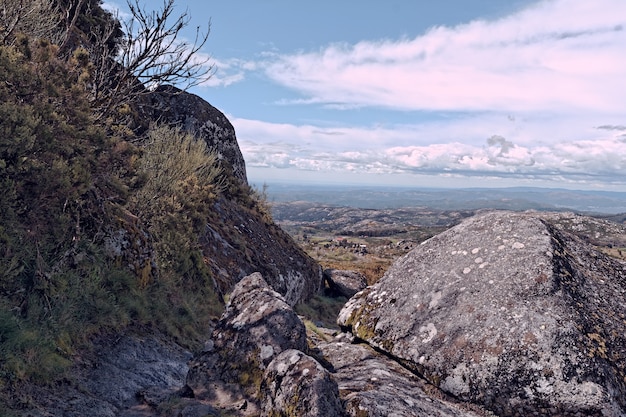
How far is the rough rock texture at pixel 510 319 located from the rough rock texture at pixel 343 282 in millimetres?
19187

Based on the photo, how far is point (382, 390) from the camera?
212 inches

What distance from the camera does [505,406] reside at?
5289 millimetres

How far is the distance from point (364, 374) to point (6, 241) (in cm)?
637

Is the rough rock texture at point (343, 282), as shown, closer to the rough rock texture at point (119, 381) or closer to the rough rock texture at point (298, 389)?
the rough rock texture at point (119, 381)

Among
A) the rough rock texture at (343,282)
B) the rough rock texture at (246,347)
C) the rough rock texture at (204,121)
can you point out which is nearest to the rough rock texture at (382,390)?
the rough rock texture at (246,347)

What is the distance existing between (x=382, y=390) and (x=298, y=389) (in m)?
1.28

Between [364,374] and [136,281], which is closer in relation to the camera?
[364,374]

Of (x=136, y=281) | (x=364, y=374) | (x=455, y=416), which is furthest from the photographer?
(x=136, y=281)

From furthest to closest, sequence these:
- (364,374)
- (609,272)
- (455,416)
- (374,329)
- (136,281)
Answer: (136,281) → (374,329) → (609,272) → (364,374) → (455,416)

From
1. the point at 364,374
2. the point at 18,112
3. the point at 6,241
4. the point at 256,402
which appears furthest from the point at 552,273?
the point at 18,112

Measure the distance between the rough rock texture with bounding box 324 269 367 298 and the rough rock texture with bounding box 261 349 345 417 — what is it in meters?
21.3

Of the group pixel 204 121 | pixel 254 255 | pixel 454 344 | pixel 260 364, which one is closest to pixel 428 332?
pixel 454 344

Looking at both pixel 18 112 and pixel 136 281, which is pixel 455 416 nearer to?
pixel 136 281

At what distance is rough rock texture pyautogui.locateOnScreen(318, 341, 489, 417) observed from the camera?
4.85 meters
